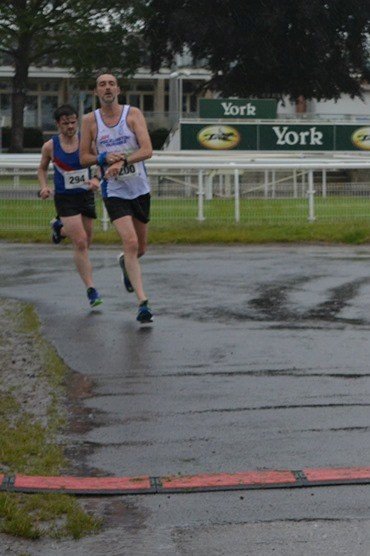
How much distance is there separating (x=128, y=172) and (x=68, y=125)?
3.06ft

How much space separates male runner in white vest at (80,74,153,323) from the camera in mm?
11109

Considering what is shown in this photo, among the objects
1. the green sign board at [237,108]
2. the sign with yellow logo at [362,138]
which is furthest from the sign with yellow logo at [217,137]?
A: the sign with yellow logo at [362,138]

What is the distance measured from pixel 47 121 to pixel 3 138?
30.6 feet

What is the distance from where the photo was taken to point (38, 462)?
6645 millimetres

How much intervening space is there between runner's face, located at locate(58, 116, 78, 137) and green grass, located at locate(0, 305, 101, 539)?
292cm

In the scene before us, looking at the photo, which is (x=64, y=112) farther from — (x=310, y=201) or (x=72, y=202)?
(x=310, y=201)

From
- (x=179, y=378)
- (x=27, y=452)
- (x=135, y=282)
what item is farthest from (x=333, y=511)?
(x=135, y=282)

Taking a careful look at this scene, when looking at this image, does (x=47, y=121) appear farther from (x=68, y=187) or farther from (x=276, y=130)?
(x=68, y=187)

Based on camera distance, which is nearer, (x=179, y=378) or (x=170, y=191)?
(x=179, y=378)

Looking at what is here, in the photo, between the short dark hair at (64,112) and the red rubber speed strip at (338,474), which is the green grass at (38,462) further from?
the short dark hair at (64,112)

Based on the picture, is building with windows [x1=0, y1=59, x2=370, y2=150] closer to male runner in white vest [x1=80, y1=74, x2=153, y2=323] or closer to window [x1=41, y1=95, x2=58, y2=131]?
window [x1=41, y1=95, x2=58, y2=131]

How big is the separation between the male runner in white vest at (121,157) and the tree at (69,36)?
43906 millimetres

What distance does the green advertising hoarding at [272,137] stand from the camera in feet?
139

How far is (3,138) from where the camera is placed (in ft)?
211
